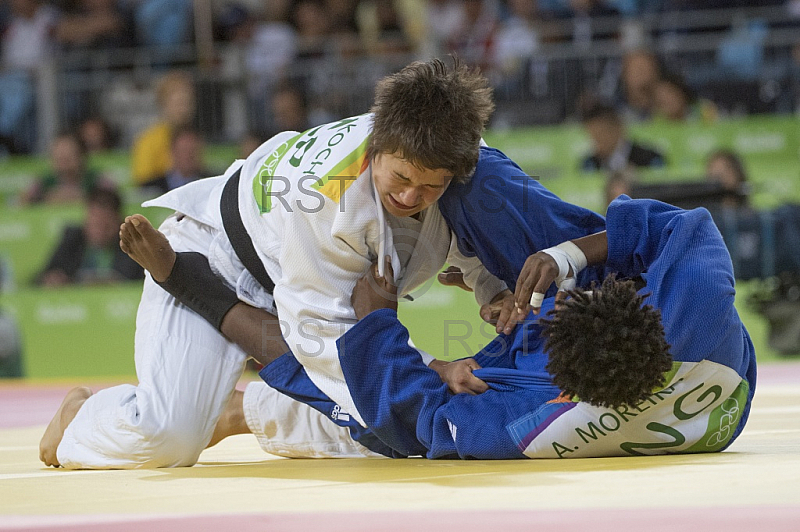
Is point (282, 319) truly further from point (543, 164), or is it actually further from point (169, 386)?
point (543, 164)

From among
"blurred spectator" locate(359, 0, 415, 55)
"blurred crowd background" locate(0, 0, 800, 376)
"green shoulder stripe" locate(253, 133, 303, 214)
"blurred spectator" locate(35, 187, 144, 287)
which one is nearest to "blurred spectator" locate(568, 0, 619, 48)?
"blurred crowd background" locate(0, 0, 800, 376)

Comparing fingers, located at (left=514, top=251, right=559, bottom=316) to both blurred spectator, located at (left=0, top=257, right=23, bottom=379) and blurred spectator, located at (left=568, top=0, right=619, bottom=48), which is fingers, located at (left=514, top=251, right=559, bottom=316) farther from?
blurred spectator, located at (left=568, top=0, right=619, bottom=48)

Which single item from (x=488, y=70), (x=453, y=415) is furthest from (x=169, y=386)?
(x=488, y=70)

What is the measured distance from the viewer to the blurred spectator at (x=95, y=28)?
9.70m

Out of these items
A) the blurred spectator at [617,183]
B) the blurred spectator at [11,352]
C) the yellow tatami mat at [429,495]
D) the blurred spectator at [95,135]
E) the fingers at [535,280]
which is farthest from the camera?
the blurred spectator at [95,135]

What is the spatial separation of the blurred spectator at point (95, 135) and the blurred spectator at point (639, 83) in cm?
453

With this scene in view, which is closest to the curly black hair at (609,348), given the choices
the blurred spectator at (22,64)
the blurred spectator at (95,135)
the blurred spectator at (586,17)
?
the blurred spectator at (586,17)

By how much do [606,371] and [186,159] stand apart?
6.48 m

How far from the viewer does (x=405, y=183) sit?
110 inches

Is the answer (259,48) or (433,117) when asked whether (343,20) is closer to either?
(259,48)

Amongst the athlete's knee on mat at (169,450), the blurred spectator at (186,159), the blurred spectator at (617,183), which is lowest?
the athlete's knee on mat at (169,450)

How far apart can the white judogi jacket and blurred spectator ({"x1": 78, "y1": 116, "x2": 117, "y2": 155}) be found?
6.47 meters

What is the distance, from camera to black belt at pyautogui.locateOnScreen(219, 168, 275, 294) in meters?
3.33

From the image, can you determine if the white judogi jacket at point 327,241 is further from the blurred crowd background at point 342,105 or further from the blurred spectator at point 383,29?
the blurred spectator at point 383,29
